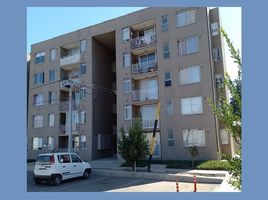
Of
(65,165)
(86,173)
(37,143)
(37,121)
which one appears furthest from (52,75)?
(65,165)

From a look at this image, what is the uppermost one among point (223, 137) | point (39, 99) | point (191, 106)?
point (39, 99)

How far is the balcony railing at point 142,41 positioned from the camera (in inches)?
1203

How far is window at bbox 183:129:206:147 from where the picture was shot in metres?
26.0

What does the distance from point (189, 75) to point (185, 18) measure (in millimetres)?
5555

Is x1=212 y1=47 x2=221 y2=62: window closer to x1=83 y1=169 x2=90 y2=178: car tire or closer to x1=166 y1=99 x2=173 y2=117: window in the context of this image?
x1=166 y1=99 x2=173 y2=117: window

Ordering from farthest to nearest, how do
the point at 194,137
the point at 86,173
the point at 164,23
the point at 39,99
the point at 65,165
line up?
the point at 39,99 → the point at 164,23 → the point at 194,137 → the point at 86,173 → the point at 65,165

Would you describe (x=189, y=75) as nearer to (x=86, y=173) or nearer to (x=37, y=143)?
(x=86, y=173)

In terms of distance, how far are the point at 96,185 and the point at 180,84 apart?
13316mm

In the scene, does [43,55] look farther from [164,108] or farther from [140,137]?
[140,137]

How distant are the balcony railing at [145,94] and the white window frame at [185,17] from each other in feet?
21.6

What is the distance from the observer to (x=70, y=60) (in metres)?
35.7

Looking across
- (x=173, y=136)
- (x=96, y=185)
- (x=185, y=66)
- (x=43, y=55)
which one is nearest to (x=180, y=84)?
(x=185, y=66)

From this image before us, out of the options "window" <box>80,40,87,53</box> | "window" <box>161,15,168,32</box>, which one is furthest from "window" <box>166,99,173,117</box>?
"window" <box>80,40,87,53</box>

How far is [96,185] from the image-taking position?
1819cm
